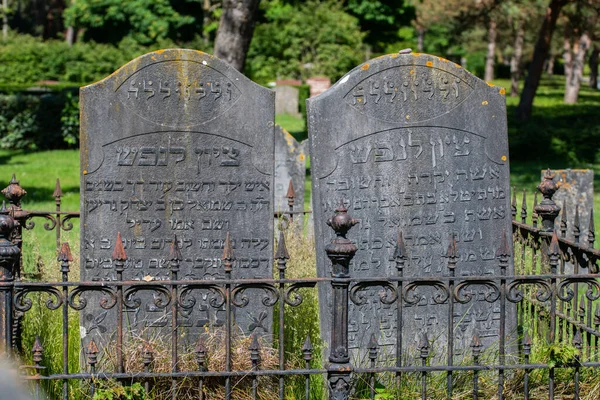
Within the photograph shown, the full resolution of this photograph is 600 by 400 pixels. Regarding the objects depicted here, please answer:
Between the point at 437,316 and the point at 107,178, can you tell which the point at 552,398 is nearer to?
the point at 437,316

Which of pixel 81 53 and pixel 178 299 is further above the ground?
pixel 81 53

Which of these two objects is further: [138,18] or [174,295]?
[138,18]

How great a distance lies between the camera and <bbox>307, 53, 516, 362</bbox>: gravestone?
5.25 metres

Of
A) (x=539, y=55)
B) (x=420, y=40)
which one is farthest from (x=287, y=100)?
(x=420, y=40)

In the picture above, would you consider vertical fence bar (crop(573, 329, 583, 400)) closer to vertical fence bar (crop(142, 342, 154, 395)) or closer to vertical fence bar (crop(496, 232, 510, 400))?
vertical fence bar (crop(496, 232, 510, 400))

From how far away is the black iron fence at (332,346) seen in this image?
440 cm

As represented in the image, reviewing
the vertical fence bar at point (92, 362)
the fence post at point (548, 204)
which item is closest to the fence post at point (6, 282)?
the vertical fence bar at point (92, 362)

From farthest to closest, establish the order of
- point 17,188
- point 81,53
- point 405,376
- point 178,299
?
point 81,53
point 17,188
point 405,376
point 178,299

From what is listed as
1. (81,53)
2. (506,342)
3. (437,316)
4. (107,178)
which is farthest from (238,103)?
(81,53)

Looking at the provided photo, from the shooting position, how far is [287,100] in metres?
30.7

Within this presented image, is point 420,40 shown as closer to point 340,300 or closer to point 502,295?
point 502,295

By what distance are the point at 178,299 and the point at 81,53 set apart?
3295 centimetres

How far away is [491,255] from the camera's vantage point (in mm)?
5551

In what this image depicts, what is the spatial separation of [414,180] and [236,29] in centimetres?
841
